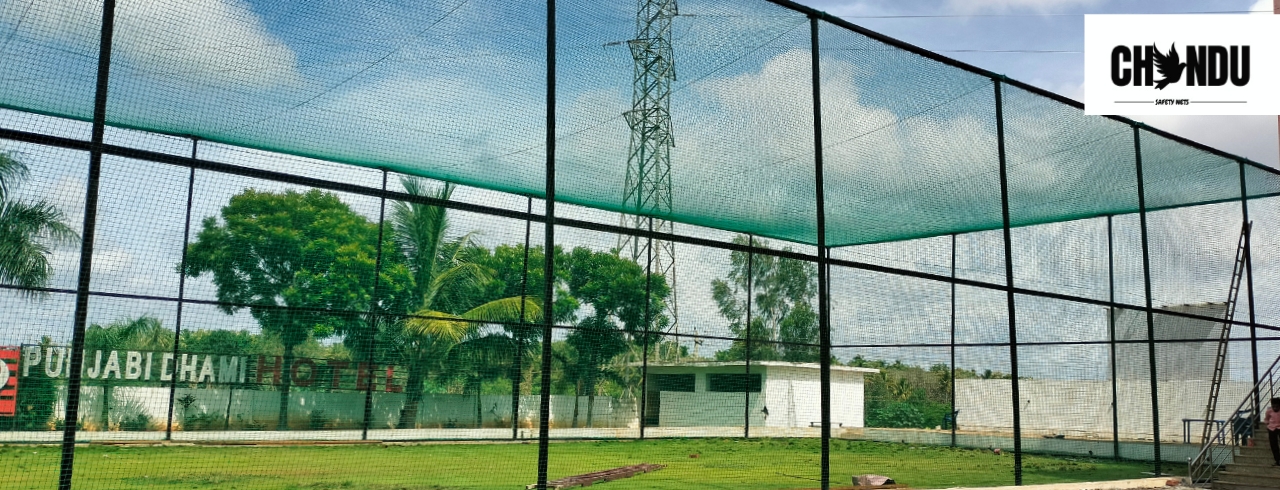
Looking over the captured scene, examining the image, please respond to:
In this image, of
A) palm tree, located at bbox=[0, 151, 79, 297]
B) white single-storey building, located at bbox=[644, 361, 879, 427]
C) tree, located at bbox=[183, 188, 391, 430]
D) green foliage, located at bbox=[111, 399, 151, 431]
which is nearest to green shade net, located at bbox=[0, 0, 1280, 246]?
palm tree, located at bbox=[0, 151, 79, 297]

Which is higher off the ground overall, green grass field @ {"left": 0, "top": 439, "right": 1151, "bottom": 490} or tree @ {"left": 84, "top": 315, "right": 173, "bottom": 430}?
tree @ {"left": 84, "top": 315, "right": 173, "bottom": 430}

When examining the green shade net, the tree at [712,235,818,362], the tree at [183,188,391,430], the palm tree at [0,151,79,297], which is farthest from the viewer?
the tree at [712,235,818,362]

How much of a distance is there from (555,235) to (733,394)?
9506 mm

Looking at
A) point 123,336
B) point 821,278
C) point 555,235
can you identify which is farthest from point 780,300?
point 123,336

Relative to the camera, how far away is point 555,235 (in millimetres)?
8531

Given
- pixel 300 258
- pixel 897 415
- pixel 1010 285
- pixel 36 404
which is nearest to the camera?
pixel 1010 285

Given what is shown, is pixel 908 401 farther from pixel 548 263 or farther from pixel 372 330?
pixel 548 263

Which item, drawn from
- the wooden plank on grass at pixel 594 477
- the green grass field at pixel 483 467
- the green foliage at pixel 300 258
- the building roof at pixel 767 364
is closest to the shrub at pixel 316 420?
the green grass field at pixel 483 467

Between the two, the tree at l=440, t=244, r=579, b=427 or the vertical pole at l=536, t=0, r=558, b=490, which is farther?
the tree at l=440, t=244, r=579, b=427

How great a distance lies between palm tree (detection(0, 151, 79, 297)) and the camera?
9.36 m

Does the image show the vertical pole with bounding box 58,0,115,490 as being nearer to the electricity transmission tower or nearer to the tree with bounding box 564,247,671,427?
the electricity transmission tower

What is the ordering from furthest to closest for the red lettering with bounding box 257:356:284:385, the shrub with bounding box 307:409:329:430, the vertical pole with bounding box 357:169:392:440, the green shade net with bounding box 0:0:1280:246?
the shrub with bounding box 307:409:329:430
the red lettering with bounding box 257:356:284:385
the vertical pole with bounding box 357:169:392:440
the green shade net with bounding box 0:0:1280:246

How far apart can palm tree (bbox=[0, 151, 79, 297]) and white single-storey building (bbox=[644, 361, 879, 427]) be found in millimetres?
8856

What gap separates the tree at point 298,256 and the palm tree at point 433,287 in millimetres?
508
